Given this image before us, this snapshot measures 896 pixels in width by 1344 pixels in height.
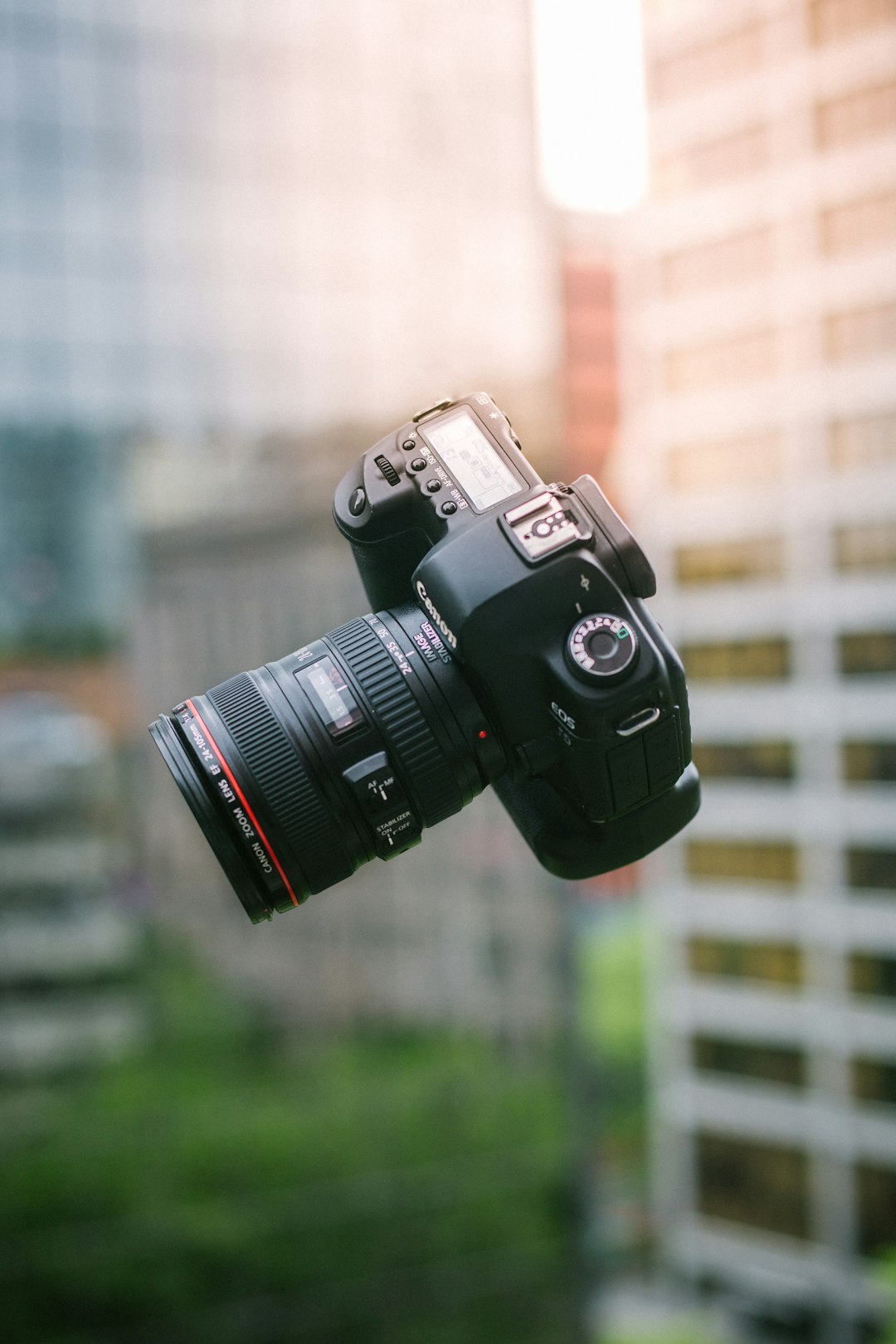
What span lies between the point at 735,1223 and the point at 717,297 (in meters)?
5.33

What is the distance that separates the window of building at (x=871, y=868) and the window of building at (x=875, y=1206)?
1521mm

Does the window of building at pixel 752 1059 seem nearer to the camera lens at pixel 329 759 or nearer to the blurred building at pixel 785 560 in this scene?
the blurred building at pixel 785 560

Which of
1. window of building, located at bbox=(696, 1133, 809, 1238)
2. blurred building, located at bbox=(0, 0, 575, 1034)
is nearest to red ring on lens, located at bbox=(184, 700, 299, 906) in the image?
blurred building, located at bbox=(0, 0, 575, 1034)

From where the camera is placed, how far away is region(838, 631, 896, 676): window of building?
524 cm

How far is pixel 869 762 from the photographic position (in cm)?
543

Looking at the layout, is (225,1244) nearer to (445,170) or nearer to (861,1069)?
(861,1069)

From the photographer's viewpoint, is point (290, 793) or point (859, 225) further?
point (859, 225)

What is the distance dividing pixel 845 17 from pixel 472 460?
5117mm

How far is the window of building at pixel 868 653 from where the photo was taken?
17.2 ft

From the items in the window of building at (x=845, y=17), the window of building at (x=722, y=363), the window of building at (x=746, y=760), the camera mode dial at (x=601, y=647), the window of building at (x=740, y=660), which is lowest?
the window of building at (x=746, y=760)

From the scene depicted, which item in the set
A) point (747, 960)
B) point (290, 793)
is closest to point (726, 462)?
point (747, 960)

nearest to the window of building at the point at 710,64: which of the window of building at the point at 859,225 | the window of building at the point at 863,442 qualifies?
the window of building at the point at 859,225

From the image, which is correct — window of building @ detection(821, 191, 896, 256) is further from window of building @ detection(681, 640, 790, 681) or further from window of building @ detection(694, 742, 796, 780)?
window of building @ detection(694, 742, 796, 780)

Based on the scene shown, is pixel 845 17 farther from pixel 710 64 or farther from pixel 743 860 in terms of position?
pixel 743 860
